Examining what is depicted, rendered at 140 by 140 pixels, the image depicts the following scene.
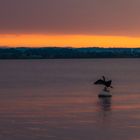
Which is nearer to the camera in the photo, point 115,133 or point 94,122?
point 115,133

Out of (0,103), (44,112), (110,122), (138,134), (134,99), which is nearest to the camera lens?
(138,134)

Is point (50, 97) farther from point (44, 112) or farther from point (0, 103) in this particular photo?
point (44, 112)

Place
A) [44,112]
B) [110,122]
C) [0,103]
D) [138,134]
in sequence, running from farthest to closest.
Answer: [0,103] → [44,112] → [110,122] → [138,134]

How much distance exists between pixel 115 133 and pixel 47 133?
2.64 metres

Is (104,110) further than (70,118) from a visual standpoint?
Yes

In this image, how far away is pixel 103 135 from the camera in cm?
2780

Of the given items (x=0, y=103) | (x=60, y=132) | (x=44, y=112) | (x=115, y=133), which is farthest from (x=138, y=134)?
(x=0, y=103)

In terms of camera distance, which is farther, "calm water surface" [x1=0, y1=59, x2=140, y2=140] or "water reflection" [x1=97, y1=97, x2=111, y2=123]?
"water reflection" [x1=97, y1=97, x2=111, y2=123]

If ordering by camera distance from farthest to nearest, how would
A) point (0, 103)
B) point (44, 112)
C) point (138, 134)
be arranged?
point (0, 103) < point (44, 112) < point (138, 134)

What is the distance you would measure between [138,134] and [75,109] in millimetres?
10199

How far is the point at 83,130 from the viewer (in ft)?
95.1

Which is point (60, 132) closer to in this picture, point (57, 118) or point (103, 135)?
point (103, 135)

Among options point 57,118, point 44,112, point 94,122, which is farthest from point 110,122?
point 44,112

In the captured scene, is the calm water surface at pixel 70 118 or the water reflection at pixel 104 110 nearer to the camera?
the calm water surface at pixel 70 118
